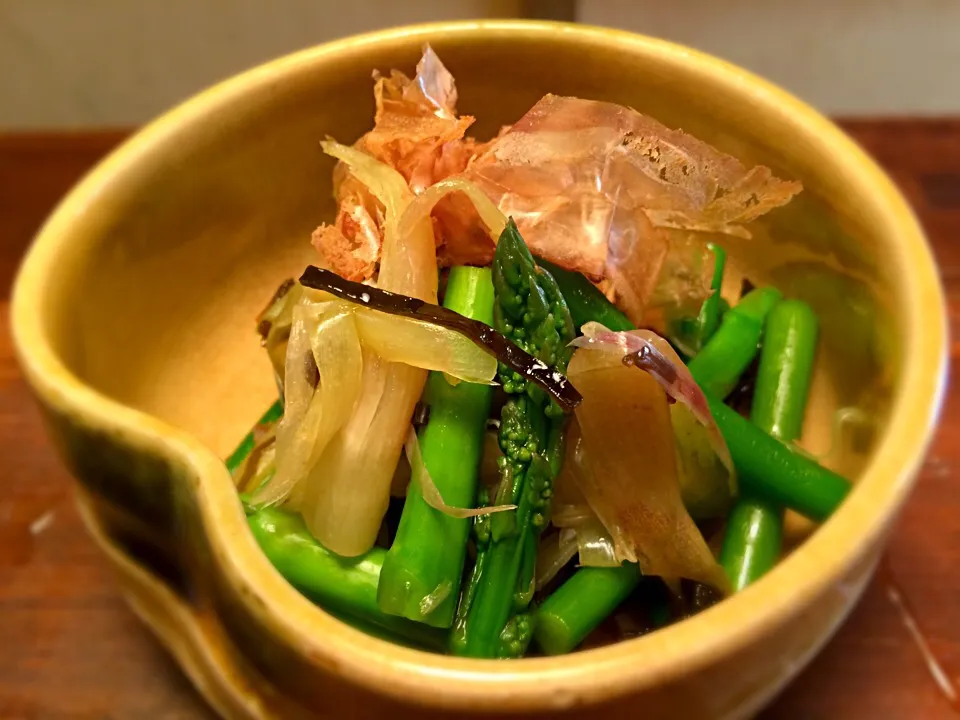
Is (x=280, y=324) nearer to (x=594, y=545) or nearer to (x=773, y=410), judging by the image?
(x=594, y=545)

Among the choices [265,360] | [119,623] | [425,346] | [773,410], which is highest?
[425,346]

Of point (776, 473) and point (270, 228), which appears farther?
point (270, 228)

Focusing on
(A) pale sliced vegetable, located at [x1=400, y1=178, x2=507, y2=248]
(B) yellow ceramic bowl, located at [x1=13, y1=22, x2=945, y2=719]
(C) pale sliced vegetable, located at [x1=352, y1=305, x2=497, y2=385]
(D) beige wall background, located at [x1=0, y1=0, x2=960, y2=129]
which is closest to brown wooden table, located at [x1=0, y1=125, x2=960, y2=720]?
Answer: (B) yellow ceramic bowl, located at [x1=13, y1=22, x2=945, y2=719]

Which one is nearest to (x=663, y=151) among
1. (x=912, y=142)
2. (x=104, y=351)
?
(x=104, y=351)

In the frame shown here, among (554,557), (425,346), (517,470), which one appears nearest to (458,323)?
(425,346)

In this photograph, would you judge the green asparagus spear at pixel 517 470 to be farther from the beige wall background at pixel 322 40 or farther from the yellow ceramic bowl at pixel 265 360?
the beige wall background at pixel 322 40

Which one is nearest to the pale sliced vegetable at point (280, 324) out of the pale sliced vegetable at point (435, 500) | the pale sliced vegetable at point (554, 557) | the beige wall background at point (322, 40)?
the pale sliced vegetable at point (435, 500)
